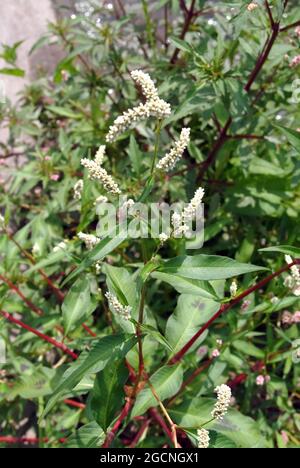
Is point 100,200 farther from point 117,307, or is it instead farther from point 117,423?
point 117,423

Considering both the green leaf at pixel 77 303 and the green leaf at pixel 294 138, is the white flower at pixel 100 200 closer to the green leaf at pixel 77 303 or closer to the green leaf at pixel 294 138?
the green leaf at pixel 77 303

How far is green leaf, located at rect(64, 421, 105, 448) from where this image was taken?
52.6 inches

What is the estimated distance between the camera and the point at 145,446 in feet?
6.25

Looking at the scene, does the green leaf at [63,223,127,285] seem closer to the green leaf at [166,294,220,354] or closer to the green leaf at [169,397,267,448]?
the green leaf at [166,294,220,354]

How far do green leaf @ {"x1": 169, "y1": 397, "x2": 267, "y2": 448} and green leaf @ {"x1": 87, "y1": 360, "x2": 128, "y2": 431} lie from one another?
31cm

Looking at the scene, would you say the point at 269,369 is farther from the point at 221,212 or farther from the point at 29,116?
the point at 29,116

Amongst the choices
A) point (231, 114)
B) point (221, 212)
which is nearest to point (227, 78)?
point (231, 114)

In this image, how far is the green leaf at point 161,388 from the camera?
1279 millimetres

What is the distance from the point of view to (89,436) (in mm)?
1344

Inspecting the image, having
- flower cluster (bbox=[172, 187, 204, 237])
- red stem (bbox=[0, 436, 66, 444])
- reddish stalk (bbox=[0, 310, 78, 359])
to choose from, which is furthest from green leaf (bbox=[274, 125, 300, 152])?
red stem (bbox=[0, 436, 66, 444])

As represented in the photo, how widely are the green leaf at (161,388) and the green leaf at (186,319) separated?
10cm

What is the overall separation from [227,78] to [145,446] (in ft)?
4.59

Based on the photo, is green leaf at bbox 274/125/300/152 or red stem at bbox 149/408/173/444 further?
red stem at bbox 149/408/173/444

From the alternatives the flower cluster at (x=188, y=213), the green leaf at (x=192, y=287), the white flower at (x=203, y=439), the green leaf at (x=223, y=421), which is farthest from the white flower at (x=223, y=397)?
the green leaf at (x=223, y=421)
